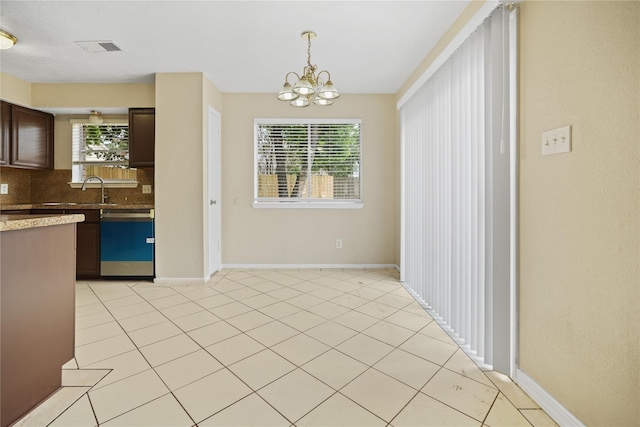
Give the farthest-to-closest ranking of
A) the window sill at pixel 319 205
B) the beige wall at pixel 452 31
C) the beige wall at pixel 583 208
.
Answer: the window sill at pixel 319 205 < the beige wall at pixel 452 31 < the beige wall at pixel 583 208

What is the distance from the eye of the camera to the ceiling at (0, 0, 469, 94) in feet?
7.72

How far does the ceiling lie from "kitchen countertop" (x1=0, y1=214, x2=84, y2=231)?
1.79 meters

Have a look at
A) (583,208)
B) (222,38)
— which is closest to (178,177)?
(222,38)

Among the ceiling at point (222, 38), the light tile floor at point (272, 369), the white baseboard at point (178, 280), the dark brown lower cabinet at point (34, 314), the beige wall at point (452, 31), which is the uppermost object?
the ceiling at point (222, 38)

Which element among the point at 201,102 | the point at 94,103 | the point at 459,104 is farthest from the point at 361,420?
the point at 94,103

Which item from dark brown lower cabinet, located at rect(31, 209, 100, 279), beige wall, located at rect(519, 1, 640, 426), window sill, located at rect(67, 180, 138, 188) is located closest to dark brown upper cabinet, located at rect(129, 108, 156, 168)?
window sill, located at rect(67, 180, 138, 188)

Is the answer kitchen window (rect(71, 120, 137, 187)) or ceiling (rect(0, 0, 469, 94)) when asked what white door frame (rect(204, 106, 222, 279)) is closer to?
ceiling (rect(0, 0, 469, 94))

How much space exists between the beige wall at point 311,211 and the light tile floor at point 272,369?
1330 mm

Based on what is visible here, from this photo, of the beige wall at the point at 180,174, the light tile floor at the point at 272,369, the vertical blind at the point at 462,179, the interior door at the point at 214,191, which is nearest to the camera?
the light tile floor at the point at 272,369

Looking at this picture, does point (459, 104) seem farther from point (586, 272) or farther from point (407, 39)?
point (586, 272)

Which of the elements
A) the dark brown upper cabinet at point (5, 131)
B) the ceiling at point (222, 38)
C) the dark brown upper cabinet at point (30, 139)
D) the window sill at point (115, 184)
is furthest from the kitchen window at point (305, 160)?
the dark brown upper cabinet at point (5, 131)

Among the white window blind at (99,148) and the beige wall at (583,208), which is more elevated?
the white window blind at (99,148)

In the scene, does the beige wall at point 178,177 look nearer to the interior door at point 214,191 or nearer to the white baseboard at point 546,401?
the interior door at point 214,191

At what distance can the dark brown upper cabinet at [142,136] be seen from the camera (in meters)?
3.84
